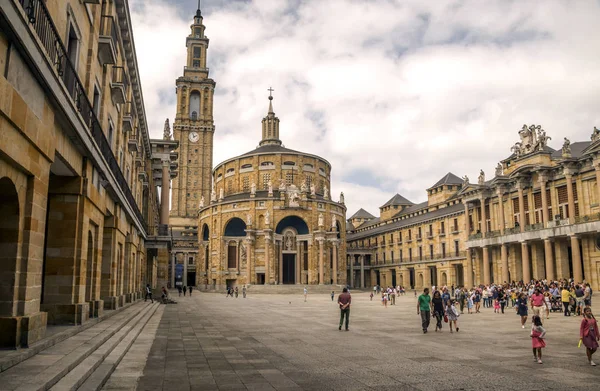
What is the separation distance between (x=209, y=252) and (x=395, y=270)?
2875cm

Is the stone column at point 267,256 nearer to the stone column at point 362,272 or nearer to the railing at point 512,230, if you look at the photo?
the stone column at point 362,272

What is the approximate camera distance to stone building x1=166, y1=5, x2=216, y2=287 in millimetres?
100312

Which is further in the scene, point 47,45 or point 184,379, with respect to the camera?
point 47,45

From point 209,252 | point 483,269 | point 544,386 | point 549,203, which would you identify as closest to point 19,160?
point 544,386

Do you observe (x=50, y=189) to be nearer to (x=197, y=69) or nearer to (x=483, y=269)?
(x=483, y=269)

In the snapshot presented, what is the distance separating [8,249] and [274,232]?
199 feet

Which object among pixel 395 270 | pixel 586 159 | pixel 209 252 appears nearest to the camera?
pixel 586 159

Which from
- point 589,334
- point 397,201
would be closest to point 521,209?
point 589,334

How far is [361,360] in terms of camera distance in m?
10.9

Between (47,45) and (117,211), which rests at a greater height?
(47,45)

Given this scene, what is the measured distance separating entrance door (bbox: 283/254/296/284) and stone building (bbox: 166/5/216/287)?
1220 inches

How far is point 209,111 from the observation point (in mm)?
104188

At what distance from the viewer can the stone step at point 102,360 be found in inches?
290

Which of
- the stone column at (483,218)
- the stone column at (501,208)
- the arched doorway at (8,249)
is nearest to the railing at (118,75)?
the arched doorway at (8,249)
